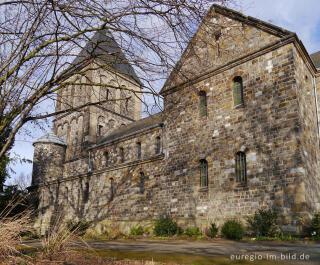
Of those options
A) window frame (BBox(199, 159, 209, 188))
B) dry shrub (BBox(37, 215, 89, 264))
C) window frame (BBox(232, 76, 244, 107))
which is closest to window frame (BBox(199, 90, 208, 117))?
window frame (BBox(232, 76, 244, 107))

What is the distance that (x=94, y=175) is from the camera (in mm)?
23516

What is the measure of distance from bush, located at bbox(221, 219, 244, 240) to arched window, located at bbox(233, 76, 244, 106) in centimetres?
572

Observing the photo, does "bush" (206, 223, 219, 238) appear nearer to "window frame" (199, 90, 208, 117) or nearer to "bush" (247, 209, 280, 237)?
"bush" (247, 209, 280, 237)

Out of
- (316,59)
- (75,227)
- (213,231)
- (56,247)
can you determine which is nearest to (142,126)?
(75,227)

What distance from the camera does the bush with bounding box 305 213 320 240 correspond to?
10.9 metres

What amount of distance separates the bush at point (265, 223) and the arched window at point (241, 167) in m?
1.79

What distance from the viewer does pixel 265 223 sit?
40.0 feet

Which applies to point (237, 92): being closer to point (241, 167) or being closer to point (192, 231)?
point (241, 167)

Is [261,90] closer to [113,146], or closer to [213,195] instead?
[213,195]

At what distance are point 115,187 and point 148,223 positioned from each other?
16.5 ft

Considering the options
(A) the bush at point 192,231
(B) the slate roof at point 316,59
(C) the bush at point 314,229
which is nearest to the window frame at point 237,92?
(B) the slate roof at point 316,59

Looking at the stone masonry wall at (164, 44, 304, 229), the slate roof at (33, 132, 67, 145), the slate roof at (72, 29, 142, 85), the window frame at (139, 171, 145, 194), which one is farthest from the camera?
the slate roof at (33, 132, 67, 145)

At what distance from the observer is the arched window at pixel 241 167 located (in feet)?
45.8

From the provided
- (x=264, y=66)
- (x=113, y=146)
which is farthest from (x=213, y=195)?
(x=113, y=146)
